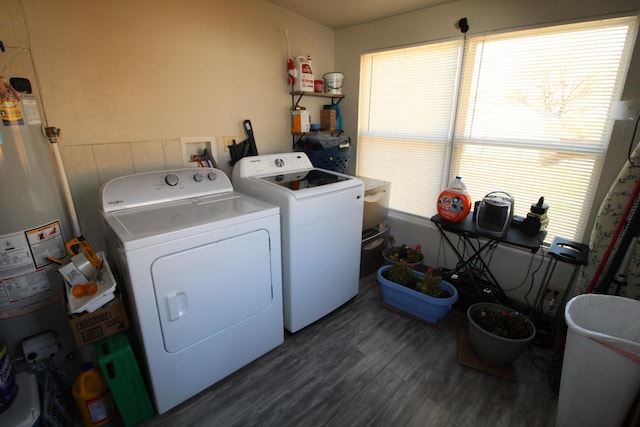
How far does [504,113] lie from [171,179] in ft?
7.70

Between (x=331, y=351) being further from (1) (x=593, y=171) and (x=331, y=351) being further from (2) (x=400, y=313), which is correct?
(1) (x=593, y=171)

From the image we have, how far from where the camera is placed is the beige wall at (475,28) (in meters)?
1.70

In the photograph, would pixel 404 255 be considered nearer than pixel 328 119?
Yes

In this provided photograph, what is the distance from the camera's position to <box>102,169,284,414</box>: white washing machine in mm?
1285

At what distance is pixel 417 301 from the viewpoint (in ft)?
6.95

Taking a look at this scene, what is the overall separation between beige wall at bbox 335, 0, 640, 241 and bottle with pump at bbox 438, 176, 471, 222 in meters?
0.77

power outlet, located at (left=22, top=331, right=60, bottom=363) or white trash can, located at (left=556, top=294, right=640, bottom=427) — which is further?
power outlet, located at (left=22, top=331, right=60, bottom=363)

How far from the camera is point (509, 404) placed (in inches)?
60.7

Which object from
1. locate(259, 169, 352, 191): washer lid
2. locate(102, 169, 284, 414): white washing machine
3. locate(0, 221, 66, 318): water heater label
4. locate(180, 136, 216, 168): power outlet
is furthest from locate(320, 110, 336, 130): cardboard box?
locate(0, 221, 66, 318): water heater label

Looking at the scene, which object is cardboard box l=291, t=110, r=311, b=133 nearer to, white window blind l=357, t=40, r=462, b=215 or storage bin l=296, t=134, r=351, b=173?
storage bin l=296, t=134, r=351, b=173

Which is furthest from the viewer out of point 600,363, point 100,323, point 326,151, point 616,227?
point 326,151

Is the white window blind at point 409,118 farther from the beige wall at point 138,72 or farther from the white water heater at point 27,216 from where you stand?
the white water heater at point 27,216

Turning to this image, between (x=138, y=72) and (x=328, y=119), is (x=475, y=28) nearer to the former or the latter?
(x=328, y=119)

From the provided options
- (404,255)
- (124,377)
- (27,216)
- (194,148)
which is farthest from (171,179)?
(404,255)
